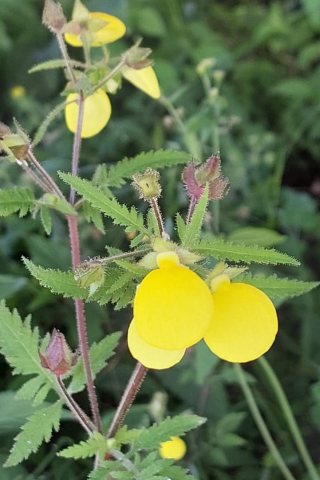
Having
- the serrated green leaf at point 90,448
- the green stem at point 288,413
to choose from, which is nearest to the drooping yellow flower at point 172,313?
the serrated green leaf at point 90,448

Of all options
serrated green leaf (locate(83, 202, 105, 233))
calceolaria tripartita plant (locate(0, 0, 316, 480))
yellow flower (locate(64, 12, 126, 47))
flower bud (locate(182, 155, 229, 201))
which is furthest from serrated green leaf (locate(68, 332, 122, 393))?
yellow flower (locate(64, 12, 126, 47))

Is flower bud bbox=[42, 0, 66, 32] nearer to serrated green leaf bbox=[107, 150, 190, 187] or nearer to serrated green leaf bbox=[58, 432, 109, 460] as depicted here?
serrated green leaf bbox=[107, 150, 190, 187]

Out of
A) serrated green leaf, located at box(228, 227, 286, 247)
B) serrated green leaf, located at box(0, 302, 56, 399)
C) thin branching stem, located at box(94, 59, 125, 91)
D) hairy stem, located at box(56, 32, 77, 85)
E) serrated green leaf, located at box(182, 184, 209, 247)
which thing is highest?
hairy stem, located at box(56, 32, 77, 85)

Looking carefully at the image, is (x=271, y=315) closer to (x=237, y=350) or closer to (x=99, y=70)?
(x=237, y=350)

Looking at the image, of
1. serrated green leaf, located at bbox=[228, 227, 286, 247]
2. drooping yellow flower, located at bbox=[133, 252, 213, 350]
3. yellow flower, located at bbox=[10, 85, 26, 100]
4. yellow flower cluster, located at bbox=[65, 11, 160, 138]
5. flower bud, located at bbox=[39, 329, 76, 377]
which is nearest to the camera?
drooping yellow flower, located at bbox=[133, 252, 213, 350]

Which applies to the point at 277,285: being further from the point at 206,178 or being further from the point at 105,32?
the point at 105,32

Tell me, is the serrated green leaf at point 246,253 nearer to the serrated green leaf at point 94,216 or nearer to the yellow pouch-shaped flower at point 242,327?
the yellow pouch-shaped flower at point 242,327

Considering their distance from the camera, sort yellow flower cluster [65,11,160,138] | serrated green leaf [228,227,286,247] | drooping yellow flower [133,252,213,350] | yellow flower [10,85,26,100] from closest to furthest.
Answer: drooping yellow flower [133,252,213,350] → yellow flower cluster [65,11,160,138] → serrated green leaf [228,227,286,247] → yellow flower [10,85,26,100]
